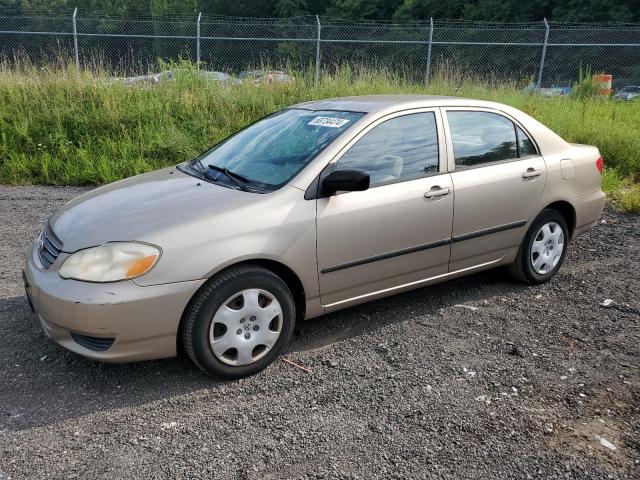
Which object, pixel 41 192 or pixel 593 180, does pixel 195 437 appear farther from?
pixel 41 192

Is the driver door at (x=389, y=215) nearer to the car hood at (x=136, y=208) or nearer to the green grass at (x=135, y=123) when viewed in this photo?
the car hood at (x=136, y=208)

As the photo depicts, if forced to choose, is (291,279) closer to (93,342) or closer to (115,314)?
(115,314)

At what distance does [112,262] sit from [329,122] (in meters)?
1.78

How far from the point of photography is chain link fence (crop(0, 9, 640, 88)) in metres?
13.7

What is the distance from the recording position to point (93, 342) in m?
3.19

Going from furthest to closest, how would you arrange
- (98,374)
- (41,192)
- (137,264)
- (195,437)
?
(41,192) < (98,374) < (137,264) < (195,437)

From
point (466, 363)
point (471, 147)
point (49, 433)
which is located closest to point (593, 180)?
point (471, 147)

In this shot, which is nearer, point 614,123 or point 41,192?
point 41,192

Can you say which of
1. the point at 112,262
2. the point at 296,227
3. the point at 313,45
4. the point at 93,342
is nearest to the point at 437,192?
the point at 296,227

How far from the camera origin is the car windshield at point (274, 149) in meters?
3.80

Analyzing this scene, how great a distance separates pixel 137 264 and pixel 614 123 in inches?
393

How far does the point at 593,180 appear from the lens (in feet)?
16.8

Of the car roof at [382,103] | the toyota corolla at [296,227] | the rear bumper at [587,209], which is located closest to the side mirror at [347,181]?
the toyota corolla at [296,227]

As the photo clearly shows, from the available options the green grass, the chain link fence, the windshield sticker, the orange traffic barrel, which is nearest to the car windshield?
the windshield sticker
